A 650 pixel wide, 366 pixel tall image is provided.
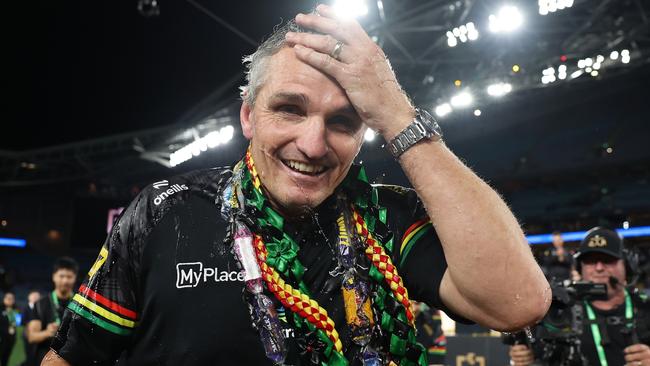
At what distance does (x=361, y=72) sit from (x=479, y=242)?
491 mm

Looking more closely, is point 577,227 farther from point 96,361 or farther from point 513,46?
Result: point 96,361

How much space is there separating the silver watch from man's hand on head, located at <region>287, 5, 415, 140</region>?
0.01 meters

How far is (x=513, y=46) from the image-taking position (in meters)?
11.1

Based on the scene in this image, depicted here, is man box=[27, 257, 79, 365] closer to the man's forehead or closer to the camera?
the camera

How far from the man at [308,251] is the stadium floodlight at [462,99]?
10624 millimetres

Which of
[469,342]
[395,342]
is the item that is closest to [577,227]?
[469,342]

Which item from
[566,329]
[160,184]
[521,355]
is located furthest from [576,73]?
[160,184]

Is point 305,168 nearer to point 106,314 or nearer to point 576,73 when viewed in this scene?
point 106,314

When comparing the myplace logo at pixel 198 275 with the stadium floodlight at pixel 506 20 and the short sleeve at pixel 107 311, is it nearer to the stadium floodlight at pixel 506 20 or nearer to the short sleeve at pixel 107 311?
the short sleeve at pixel 107 311

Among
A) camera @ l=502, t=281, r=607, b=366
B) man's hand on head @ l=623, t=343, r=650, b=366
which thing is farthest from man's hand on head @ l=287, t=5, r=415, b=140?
man's hand on head @ l=623, t=343, r=650, b=366

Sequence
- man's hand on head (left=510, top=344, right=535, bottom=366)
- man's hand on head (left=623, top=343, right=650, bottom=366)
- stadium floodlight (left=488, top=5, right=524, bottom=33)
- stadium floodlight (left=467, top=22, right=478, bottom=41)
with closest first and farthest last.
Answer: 1. man's hand on head (left=623, top=343, right=650, bottom=366)
2. man's hand on head (left=510, top=344, right=535, bottom=366)
3. stadium floodlight (left=488, top=5, right=524, bottom=33)
4. stadium floodlight (left=467, top=22, right=478, bottom=41)

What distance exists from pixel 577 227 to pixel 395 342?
1804 centimetres

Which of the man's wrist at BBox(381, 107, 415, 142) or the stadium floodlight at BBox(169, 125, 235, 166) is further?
the stadium floodlight at BBox(169, 125, 235, 166)

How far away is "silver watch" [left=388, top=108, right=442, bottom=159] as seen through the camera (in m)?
1.40
